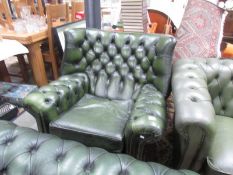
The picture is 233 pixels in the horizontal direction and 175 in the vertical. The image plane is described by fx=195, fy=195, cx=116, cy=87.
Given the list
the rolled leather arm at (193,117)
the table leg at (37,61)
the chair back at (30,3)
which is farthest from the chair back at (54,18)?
the rolled leather arm at (193,117)

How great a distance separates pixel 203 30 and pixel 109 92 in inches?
38.4

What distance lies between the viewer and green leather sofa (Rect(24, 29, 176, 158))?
1195mm

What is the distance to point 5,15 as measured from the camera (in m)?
2.43

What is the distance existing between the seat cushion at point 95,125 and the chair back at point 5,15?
1.62 metres

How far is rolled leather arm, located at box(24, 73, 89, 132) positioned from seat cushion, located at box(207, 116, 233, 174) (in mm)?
991

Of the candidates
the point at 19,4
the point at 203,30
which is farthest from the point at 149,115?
the point at 19,4

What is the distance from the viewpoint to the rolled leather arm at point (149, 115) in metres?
1.05

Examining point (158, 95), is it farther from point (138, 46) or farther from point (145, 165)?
point (145, 165)

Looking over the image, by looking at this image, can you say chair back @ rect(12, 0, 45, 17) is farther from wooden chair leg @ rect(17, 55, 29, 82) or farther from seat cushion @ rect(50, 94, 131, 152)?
seat cushion @ rect(50, 94, 131, 152)

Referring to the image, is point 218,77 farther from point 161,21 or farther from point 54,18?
point 54,18

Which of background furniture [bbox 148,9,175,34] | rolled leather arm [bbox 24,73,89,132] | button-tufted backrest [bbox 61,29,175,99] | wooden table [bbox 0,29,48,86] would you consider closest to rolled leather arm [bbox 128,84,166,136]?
button-tufted backrest [bbox 61,29,175,99]

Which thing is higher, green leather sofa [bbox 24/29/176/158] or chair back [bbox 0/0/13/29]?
chair back [bbox 0/0/13/29]

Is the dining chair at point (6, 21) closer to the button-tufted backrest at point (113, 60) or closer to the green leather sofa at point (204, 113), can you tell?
the button-tufted backrest at point (113, 60)

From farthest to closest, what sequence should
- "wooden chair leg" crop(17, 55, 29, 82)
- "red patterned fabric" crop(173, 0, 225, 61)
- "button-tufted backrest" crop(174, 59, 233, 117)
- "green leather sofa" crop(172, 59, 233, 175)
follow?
1. "wooden chair leg" crop(17, 55, 29, 82)
2. "red patterned fabric" crop(173, 0, 225, 61)
3. "button-tufted backrest" crop(174, 59, 233, 117)
4. "green leather sofa" crop(172, 59, 233, 175)
